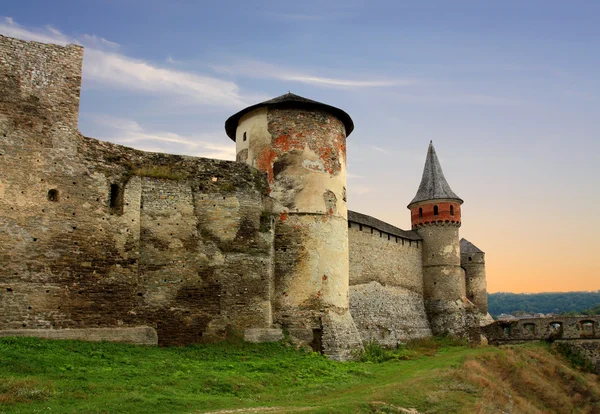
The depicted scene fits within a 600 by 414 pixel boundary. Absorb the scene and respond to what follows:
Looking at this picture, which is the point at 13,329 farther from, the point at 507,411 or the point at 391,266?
the point at 391,266

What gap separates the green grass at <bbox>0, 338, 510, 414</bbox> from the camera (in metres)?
10.6

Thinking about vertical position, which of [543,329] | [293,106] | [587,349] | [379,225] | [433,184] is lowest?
[587,349]

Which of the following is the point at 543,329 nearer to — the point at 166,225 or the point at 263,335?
the point at 263,335

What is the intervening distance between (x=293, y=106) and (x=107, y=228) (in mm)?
8052

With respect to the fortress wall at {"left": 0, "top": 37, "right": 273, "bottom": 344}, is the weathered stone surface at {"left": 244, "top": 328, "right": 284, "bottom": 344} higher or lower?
lower

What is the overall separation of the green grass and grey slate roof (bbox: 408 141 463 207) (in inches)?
830

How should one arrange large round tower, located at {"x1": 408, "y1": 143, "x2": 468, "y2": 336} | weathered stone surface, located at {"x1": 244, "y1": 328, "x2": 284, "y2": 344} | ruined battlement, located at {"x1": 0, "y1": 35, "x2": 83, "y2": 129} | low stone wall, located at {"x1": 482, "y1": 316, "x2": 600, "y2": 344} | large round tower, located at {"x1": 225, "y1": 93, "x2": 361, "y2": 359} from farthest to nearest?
large round tower, located at {"x1": 408, "y1": 143, "x2": 468, "y2": 336} < low stone wall, located at {"x1": 482, "y1": 316, "x2": 600, "y2": 344} < large round tower, located at {"x1": 225, "y1": 93, "x2": 361, "y2": 359} < weathered stone surface, located at {"x1": 244, "y1": 328, "x2": 284, "y2": 344} < ruined battlement, located at {"x1": 0, "y1": 35, "x2": 83, "y2": 129}

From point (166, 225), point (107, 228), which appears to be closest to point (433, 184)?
point (166, 225)

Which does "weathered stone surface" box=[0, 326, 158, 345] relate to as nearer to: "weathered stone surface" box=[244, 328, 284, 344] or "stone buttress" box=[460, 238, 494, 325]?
"weathered stone surface" box=[244, 328, 284, 344]

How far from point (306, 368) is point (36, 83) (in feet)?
36.8

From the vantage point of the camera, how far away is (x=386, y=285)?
31.3 m

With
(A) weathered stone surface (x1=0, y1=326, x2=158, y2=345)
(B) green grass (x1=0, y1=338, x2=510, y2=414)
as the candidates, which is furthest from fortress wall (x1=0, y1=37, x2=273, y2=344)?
(B) green grass (x1=0, y1=338, x2=510, y2=414)

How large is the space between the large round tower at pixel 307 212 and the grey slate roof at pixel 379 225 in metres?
8.33

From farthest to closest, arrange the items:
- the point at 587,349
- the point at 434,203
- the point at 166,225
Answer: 1. the point at 434,203
2. the point at 587,349
3. the point at 166,225
